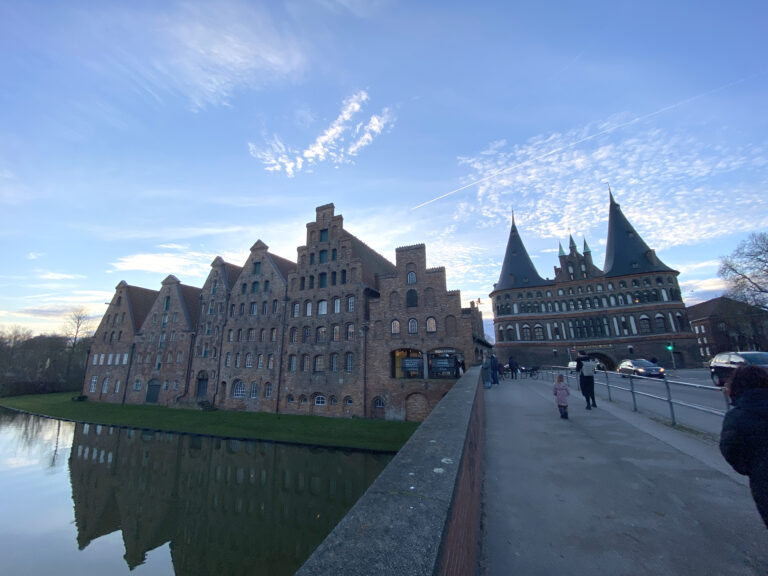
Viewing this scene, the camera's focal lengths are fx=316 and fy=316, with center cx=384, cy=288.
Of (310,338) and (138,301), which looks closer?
(310,338)

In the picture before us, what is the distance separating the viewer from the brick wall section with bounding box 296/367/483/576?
1.76 metres

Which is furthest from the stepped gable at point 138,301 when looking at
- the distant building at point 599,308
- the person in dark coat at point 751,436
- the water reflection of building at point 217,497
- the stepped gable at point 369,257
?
the distant building at point 599,308

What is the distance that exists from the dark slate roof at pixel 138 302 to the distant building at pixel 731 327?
74961 millimetres

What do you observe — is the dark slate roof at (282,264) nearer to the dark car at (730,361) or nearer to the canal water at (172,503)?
the canal water at (172,503)

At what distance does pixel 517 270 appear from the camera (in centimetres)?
5588

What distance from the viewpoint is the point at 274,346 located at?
30.8 meters

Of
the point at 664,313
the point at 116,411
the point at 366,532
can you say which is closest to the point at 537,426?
the point at 366,532

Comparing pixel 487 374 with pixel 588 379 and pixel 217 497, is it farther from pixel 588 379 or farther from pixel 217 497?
pixel 217 497

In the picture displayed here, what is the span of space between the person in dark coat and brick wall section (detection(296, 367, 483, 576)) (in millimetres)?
2276

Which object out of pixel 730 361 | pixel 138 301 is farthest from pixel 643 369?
pixel 138 301

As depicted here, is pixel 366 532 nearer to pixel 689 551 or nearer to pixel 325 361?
pixel 689 551

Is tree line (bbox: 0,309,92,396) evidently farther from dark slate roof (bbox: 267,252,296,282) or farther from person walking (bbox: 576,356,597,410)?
person walking (bbox: 576,356,597,410)

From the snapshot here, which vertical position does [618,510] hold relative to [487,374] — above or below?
below

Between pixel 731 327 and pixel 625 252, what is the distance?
59.0 feet
